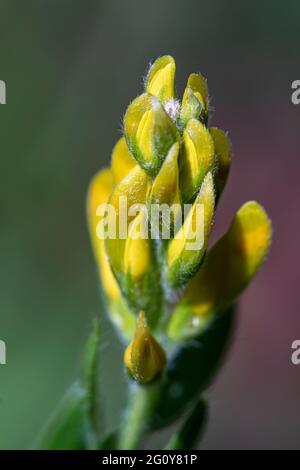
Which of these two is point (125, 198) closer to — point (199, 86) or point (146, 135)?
point (146, 135)

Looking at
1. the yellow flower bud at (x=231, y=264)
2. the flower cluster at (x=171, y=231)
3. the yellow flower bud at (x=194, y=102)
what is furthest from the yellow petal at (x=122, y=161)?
the yellow flower bud at (x=231, y=264)

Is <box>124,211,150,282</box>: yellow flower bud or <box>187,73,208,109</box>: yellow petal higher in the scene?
<box>187,73,208,109</box>: yellow petal

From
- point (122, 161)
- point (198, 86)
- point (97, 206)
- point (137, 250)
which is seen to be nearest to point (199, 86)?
point (198, 86)

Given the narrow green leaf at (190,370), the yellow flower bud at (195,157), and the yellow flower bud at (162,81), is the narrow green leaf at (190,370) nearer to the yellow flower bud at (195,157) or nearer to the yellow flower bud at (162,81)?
the yellow flower bud at (195,157)

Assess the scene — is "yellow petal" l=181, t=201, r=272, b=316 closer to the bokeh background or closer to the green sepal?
the green sepal

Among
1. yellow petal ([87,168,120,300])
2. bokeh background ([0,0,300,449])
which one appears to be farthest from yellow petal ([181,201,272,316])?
bokeh background ([0,0,300,449])
